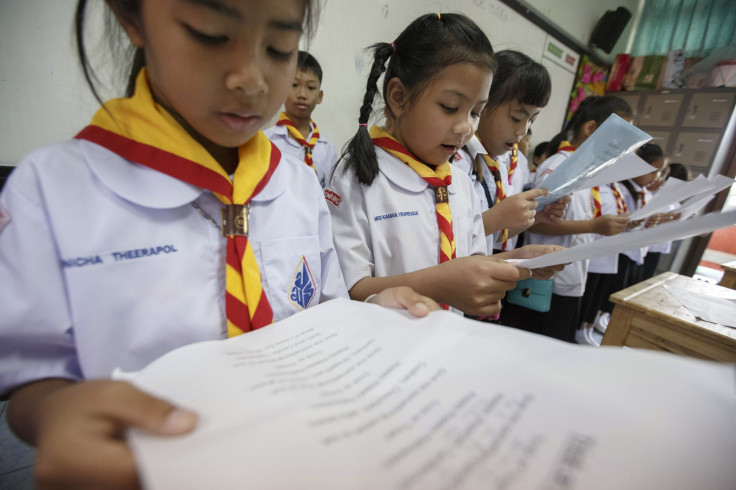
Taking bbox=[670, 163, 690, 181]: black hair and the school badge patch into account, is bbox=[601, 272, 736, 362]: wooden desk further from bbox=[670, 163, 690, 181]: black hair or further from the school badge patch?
bbox=[670, 163, 690, 181]: black hair

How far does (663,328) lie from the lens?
0.93 meters

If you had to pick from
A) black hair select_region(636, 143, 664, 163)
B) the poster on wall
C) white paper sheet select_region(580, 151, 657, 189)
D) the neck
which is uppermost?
the poster on wall

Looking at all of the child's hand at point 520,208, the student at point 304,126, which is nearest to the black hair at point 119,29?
the child's hand at point 520,208

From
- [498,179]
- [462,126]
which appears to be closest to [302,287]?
[462,126]

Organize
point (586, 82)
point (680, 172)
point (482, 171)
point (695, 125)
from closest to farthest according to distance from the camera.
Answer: point (482, 171)
point (680, 172)
point (695, 125)
point (586, 82)

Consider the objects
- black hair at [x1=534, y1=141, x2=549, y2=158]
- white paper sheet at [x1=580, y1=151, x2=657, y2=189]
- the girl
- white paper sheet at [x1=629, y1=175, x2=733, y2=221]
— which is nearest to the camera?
white paper sheet at [x1=629, y1=175, x2=733, y2=221]

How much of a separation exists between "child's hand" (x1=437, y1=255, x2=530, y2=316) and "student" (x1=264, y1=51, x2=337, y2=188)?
1.24 metres

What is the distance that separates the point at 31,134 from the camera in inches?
45.5

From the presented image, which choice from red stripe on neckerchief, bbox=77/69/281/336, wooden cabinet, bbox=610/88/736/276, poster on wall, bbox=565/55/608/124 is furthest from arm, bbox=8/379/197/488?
wooden cabinet, bbox=610/88/736/276

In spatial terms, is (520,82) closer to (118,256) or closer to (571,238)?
(571,238)

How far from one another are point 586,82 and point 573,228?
3.32m

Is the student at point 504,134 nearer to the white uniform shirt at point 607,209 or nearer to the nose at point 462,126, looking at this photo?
the nose at point 462,126

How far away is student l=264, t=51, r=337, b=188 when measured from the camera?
1.73 m

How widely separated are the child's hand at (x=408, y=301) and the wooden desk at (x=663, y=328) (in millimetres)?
882
